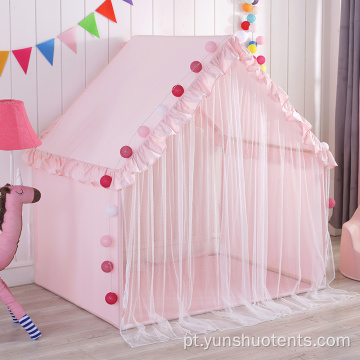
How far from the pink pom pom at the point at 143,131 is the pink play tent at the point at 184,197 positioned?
0.03 meters

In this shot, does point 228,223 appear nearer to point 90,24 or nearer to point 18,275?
point 18,275

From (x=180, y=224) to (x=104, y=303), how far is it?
0.49 m

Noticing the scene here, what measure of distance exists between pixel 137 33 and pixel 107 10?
0.22m

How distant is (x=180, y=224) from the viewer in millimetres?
3117

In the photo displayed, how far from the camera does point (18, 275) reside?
369cm

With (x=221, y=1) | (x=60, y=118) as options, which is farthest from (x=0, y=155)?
(x=221, y=1)

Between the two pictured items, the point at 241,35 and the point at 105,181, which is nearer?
the point at 105,181

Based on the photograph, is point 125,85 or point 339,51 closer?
point 125,85

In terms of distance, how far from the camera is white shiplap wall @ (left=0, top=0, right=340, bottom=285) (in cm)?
360

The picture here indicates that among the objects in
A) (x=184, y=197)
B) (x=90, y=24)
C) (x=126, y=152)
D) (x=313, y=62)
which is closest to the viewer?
(x=126, y=152)

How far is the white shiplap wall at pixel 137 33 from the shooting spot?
11.8 feet

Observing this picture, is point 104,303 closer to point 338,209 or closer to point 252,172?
point 252,172

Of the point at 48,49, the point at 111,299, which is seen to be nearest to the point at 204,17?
the point at 48,49

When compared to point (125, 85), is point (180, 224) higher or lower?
lower
